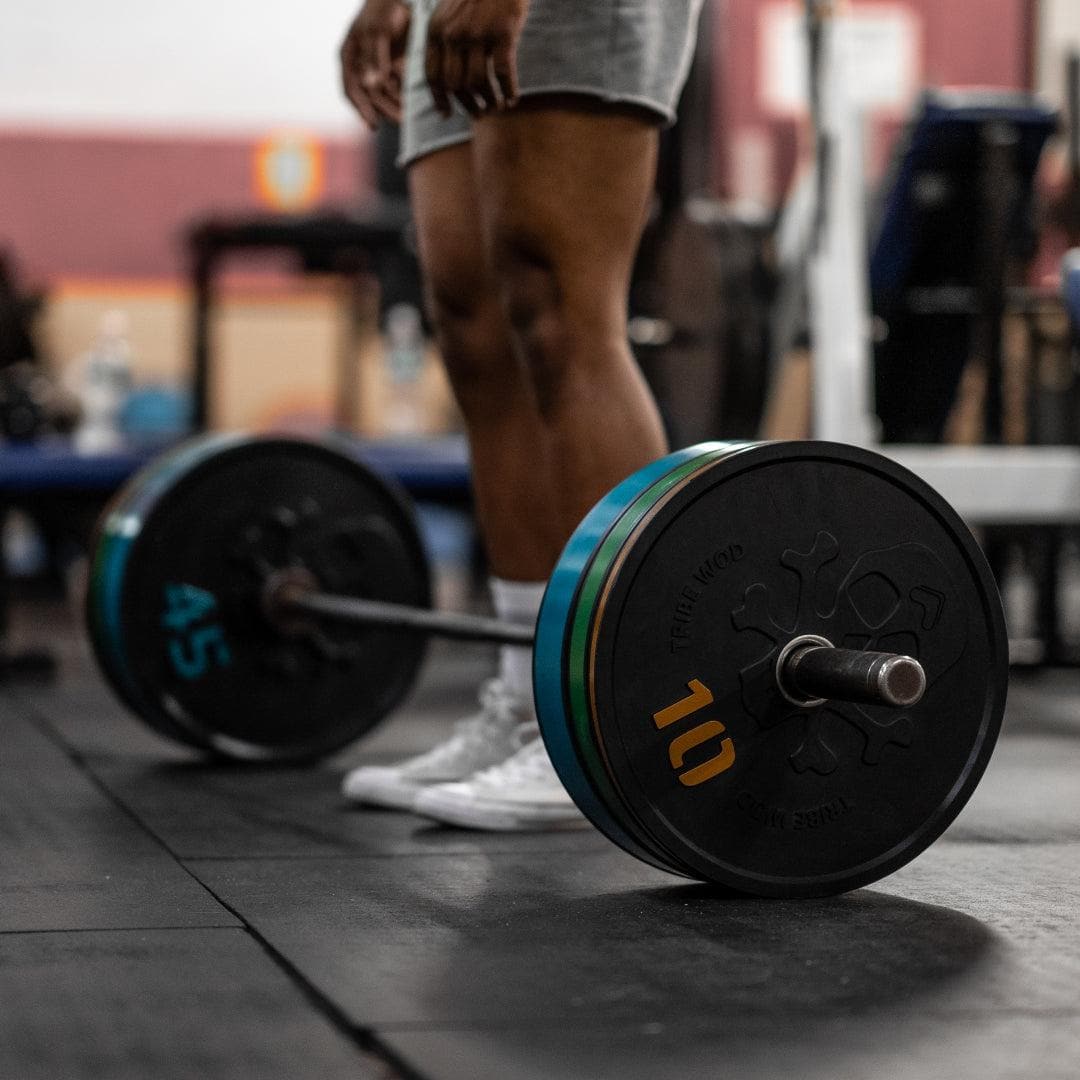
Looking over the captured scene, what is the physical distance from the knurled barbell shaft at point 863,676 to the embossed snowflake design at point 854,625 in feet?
0.12

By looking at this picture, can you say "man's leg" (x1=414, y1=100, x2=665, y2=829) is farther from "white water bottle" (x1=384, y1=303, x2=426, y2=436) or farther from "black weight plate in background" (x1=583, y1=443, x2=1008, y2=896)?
"white water bottle" (x1=384, y1=303, x2=426, y2=436)

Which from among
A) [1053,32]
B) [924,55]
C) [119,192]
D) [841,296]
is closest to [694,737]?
[841,296]

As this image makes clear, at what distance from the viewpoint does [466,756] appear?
1.57m

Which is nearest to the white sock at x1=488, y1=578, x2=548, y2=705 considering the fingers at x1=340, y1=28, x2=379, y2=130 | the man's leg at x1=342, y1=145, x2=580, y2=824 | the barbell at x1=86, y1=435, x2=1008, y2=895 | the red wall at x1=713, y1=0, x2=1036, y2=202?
the man's leg at x1=342, y1=145, x2=580, y2=824

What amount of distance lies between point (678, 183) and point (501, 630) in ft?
6.52

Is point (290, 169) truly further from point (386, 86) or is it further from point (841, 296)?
point (386, 86)

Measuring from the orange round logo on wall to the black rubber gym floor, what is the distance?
724 cm

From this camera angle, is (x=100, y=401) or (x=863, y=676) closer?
(x=863, y=676)

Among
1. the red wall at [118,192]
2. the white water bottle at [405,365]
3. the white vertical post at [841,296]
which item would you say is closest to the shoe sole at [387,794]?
the white vertical post at [841,296]

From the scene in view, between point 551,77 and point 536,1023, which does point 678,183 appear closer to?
point 551,77

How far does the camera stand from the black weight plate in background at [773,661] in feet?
3.63

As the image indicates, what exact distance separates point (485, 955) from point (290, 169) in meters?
7.88

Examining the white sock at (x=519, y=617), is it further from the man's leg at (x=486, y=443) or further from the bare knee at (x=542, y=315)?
the bare knee at (x=542, y=315)

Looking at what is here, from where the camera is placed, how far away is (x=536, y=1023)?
87cm
